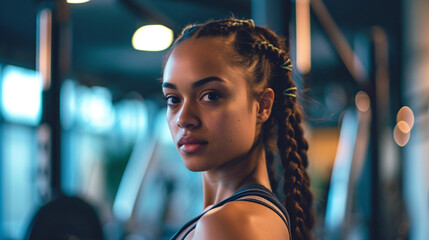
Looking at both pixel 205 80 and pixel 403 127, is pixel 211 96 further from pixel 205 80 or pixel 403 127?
pixel 403 127

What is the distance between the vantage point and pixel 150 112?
339 inches

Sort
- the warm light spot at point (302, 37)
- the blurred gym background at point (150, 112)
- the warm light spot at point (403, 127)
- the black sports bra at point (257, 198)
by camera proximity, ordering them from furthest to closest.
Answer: the warm light spot at point (403, 127)
the blurred gym background at point (150, 112)
the warm light spot at point (302, 37)
the black sports bra at point (257, 198)

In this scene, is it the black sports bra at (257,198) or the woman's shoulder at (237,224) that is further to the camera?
the black sports bra at (257,198)

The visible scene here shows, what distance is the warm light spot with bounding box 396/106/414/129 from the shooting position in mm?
5059

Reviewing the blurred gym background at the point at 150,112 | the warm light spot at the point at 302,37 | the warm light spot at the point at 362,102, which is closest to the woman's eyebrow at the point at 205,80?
the blurred gym background at the point at 150,112

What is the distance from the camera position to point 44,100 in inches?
84.2

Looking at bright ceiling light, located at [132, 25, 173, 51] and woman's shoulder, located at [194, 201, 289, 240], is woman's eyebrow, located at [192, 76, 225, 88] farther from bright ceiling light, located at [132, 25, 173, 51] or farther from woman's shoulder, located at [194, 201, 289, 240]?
bright ceiling light, located at [132, 25, 173, 51]

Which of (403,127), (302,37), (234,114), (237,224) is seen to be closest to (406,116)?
(403,127)

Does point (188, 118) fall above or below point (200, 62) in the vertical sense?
below

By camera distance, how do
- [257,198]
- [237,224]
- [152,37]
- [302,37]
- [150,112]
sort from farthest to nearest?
[150,112], [152,37], [302,37], [257,198], [237,224]

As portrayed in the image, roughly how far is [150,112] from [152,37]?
17.7 ft

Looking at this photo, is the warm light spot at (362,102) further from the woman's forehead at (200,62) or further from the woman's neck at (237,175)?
the woman's forehead at (200,62)

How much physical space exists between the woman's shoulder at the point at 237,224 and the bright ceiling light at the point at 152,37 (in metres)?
2.47

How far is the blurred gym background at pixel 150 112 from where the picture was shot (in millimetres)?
2152
